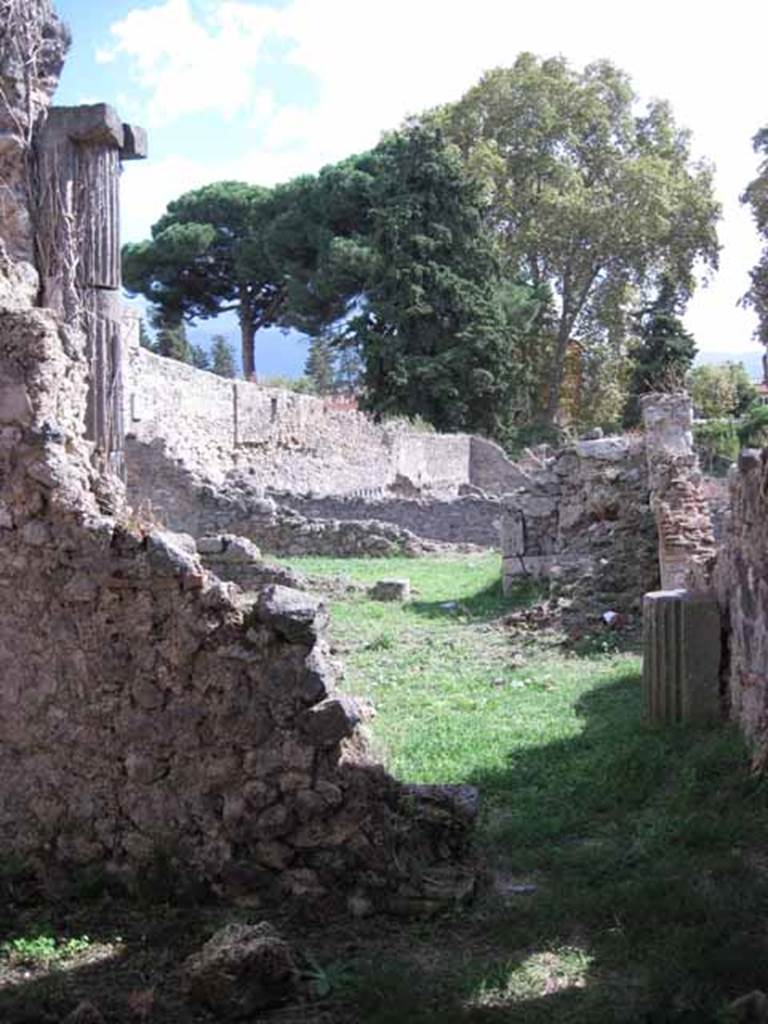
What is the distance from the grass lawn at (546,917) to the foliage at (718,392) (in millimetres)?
31965

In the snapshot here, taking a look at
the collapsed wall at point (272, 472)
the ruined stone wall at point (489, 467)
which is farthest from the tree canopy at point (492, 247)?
the collapsed wall at point (272, 472)

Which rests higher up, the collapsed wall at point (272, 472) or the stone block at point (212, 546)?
the collapsed wall at point (272, 472)

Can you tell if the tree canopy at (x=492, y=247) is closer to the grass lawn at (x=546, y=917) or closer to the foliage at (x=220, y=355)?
the foliage at (x=220, y=355)

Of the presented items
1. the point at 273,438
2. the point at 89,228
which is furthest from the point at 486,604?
the point at 273,438

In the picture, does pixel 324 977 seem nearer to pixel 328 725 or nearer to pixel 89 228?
pixel 328 725

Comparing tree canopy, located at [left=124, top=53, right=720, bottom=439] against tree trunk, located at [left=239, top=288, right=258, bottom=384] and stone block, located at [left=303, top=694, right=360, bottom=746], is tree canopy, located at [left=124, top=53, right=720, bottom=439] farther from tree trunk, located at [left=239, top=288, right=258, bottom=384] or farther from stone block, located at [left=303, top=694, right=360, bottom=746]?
stone block, located at [left=303, top=694, right=360, bottom=746]

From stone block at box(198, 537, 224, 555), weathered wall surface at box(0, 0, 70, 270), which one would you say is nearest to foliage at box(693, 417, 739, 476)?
stone block at box(198, 537, 224, 555)

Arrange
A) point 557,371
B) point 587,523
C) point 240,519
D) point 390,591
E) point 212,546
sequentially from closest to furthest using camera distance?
point 212,546 → point 390,591 → point 587,523 → point 240,519 → point 557,371

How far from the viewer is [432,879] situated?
14.5ft

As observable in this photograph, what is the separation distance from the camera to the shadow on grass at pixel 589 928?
359 centimetres

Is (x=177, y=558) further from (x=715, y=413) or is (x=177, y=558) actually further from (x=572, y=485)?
(x=715, y=413)

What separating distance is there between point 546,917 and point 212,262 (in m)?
42.1

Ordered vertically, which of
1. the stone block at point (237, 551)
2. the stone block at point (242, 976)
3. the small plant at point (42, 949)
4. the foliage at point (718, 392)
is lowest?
the small plant at point (42, 949)

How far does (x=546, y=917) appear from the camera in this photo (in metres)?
4.25
